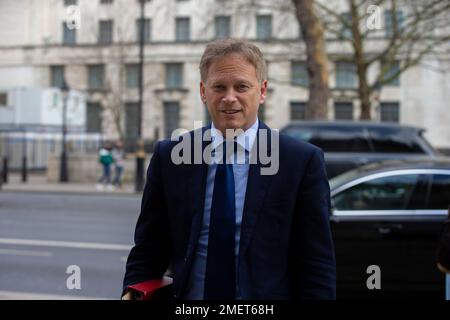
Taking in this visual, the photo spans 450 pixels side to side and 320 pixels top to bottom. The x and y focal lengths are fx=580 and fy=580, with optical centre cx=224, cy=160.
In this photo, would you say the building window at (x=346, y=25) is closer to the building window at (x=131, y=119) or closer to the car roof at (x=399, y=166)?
the car roof at (x=399, y=166)

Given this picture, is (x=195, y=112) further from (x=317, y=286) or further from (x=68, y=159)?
(x=317, y=286)

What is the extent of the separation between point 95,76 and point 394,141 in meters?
39.5

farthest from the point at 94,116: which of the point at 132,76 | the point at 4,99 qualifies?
the point at 4,99

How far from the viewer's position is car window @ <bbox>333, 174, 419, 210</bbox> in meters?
6.35

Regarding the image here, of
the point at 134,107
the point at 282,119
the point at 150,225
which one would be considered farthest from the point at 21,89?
the point at 150,225

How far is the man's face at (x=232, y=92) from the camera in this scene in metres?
2.22

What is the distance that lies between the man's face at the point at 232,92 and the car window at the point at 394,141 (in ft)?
30.6

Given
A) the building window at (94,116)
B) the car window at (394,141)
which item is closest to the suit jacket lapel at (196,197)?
the car window at (394,141)

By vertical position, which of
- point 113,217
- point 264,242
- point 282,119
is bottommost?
point 113,217

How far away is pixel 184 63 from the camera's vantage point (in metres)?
46.5

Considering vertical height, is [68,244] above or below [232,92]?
below

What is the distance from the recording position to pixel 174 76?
47531 millimetres

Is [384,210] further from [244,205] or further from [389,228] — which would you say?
[244,205]
